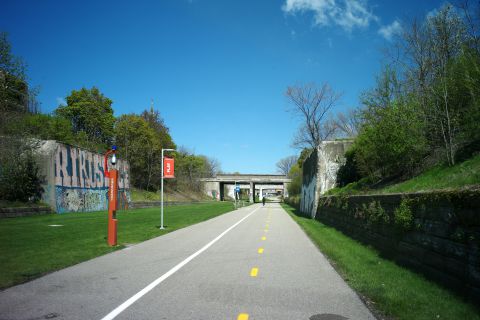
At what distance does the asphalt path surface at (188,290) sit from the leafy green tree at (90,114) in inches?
2337

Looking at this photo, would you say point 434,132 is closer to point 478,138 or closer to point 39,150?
point 478,138

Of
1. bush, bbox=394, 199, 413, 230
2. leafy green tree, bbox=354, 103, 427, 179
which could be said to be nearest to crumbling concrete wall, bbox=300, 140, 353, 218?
leafy green tree, bbox=354, 103, 427, 179

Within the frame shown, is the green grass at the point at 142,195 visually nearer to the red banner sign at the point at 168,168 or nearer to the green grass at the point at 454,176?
the red banner sign at the point at 168,168

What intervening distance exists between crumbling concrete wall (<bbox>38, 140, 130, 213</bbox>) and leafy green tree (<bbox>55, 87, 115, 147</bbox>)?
2387cm

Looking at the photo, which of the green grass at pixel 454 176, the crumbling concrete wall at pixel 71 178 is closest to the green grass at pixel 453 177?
the green grass at pixel 454 176

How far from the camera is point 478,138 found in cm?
1384

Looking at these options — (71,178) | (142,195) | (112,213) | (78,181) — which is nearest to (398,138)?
(112,213)

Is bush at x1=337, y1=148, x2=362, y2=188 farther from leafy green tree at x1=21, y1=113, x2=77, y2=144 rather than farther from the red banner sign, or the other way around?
leafy green tree at x1=21, y1=113, x2=77, y2=144

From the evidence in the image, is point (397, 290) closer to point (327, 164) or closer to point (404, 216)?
point (404, 216)

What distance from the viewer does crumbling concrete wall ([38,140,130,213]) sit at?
113 ft

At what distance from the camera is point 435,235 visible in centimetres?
820

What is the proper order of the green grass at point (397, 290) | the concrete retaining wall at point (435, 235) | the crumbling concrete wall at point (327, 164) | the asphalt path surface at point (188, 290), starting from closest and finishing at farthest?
1. the asphalt path surface at point (188, 290)
2. the green grass at point (397, 290)
3. the concrete retaining wall at point (435, 235)
4. the crumbling concrete wall at point (327, 164)

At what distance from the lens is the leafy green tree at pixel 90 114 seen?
67125 millimetres

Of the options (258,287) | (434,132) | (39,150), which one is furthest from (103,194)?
→ (258,287)
